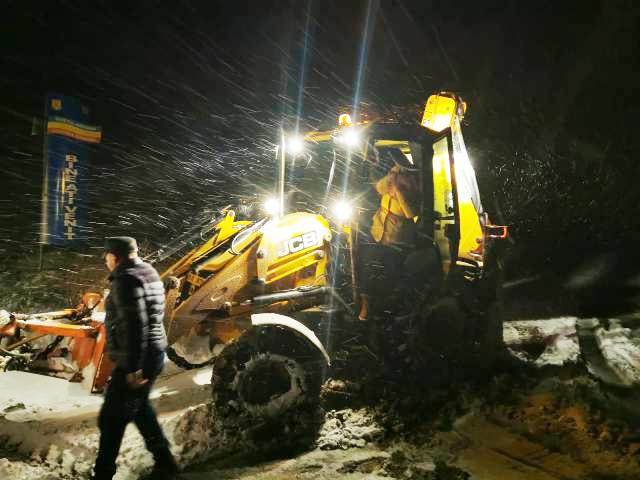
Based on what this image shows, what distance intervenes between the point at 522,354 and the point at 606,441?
6.64ft

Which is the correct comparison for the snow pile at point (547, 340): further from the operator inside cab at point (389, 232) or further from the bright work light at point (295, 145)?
the bright work light at point (295, 145)

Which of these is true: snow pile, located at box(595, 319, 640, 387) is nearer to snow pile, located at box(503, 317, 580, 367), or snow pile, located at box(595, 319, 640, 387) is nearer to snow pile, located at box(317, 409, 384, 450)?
snow pile, located at box(503, 317, 580, 367)

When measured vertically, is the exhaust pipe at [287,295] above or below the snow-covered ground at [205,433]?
above

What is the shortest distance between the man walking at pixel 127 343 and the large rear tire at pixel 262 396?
0.88 m

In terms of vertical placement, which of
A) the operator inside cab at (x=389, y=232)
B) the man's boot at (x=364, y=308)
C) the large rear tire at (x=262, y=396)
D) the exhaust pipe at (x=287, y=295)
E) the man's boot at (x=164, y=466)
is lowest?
the man's boot at (x=164, y=466)

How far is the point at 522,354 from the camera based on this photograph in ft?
18.6

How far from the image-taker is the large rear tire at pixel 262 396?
4.00m

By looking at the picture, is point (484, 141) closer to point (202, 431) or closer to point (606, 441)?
point (606, 441)

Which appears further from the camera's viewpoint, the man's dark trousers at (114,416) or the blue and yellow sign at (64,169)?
the blue and yellow sign at (64,169)

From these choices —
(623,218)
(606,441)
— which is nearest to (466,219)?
(606,441)

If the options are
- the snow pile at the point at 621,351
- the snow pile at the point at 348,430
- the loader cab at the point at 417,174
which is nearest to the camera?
the snow pile at the point at 348,430

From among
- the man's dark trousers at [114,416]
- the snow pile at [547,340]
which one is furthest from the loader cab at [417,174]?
the man's dark trousers at [114,416]

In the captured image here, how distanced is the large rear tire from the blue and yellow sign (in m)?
7.76

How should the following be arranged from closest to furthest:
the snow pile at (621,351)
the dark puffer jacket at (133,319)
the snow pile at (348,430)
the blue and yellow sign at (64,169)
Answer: the dark puffer jacket at (133,319) → the snow pile at (348,430) → the snow pile at (621,351) → the blue and yellow sign at (64,169)
